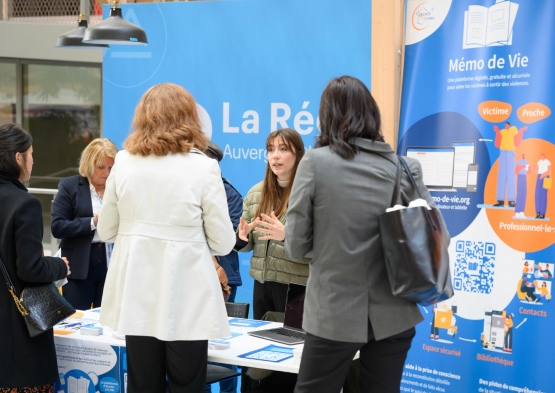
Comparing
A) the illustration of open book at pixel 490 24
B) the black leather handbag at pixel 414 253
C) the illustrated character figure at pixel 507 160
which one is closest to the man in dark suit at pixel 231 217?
the illustrated character figure at pixel 507 160

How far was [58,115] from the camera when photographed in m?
7.90

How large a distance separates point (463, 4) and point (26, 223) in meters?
2.57

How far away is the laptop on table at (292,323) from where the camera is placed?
2375 millimetres

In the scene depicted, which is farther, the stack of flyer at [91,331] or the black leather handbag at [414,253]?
the stack of flyer at [91,331]

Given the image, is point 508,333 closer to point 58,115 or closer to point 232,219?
point 232,219

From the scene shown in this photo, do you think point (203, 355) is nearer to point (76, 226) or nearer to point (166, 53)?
point (76, 226)

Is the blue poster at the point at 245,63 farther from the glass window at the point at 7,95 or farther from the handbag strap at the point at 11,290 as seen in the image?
the glass window at the point at 7,95

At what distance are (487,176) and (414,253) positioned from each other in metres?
1.63

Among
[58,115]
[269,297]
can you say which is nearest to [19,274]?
[269,297]

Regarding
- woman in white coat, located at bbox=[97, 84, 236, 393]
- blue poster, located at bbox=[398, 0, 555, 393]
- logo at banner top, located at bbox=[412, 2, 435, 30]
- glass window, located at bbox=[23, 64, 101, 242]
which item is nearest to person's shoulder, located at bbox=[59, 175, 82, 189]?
woman in white coat, located at bbox=[97, 84, 236, 393]

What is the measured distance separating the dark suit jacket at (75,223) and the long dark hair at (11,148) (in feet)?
3.46


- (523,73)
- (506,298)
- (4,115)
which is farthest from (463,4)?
(4,115)

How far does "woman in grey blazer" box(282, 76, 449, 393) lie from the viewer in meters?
1.71

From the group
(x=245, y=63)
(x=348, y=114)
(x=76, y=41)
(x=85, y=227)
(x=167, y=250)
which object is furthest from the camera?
(x=245, y=63)
